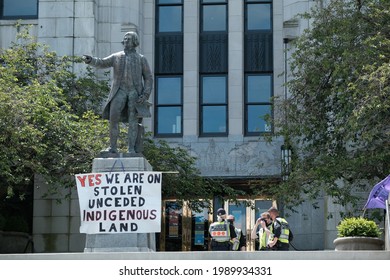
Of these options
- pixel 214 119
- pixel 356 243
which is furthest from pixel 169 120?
pixel 356 243

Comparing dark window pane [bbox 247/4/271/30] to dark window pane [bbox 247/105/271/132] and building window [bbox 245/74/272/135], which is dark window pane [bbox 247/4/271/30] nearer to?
building window [bbox 245/74/272/135]

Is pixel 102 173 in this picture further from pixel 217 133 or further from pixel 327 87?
pixel 217 133

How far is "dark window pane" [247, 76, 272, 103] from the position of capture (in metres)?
38.1

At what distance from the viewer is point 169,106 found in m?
38.2

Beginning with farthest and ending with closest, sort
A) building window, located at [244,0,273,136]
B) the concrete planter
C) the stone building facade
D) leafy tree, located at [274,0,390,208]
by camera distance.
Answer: building window, located at [244,0,273,136], the stone building facade, leafy tree, located at [274,0,390,208], the concrete planter

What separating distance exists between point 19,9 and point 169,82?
5.95m

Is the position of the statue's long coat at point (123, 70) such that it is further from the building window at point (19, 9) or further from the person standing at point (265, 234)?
the building window at point (19, 9)

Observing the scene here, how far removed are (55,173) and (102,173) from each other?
9829 mm

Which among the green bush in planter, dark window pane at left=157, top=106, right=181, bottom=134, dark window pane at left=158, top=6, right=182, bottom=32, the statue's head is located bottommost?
the green bush in planter

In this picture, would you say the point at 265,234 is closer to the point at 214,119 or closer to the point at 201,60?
the point at 214,119

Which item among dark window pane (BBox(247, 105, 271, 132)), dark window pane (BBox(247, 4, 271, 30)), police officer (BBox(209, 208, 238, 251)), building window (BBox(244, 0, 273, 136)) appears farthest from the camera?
dark window pane (BBox(247, 4, 271, 30))

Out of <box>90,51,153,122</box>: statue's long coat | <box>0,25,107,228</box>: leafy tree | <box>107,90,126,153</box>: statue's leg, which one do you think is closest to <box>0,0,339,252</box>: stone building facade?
<box>0,25,107,228</box>: leafy tree

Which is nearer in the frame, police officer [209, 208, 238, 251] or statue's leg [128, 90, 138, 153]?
statue's leg [128, 90, 138, 153]

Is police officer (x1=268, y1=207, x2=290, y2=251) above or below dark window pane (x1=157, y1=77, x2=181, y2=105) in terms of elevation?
below
